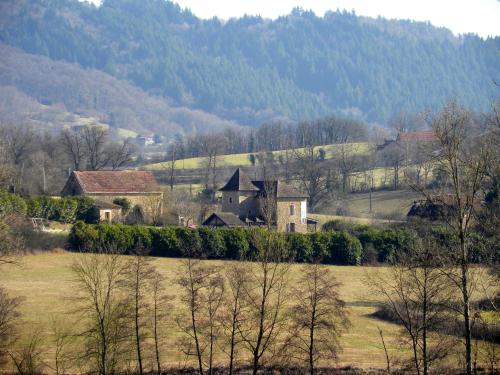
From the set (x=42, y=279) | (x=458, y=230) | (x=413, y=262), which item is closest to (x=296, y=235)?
(x=42, y=279)

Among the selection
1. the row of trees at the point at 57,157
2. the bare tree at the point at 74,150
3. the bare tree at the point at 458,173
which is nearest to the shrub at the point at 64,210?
the row of trees at the point at 57,157

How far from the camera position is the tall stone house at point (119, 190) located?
67.2 m

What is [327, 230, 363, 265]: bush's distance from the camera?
177ft

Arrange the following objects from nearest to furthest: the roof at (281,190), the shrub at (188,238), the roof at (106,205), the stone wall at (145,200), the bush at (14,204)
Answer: the shrub at (188,238), the bush at (14,204), the roof at (106,205), the roof at (281,190), the stone wall at (145,200)

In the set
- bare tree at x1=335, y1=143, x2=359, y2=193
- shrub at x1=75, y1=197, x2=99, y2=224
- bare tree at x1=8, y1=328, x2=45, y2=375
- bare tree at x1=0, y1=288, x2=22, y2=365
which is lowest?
bare tree at x1=8, y1=328, x2=45, y2=375

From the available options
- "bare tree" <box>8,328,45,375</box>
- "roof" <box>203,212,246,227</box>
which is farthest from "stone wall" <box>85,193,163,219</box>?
"bare tree" <box>8,328,45,375</box>

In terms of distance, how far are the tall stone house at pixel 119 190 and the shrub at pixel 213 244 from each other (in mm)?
13551

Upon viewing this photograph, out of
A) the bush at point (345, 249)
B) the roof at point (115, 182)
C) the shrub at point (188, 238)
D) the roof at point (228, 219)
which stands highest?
the roof at point (115, 182)

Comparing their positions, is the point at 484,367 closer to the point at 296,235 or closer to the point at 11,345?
the point at 11,345

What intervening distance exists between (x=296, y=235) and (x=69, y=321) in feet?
71.9

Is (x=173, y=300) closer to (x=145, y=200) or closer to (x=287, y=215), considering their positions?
(x=287, y=215)

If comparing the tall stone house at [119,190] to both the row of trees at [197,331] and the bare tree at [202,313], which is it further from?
the row of trees at [197,331]

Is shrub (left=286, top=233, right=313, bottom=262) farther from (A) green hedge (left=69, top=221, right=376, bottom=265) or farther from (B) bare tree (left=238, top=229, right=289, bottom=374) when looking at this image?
(B) bare tree (left=238, top=229, right=289, bottom=374)

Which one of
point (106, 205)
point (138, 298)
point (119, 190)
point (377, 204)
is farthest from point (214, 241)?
point (377, 204)
